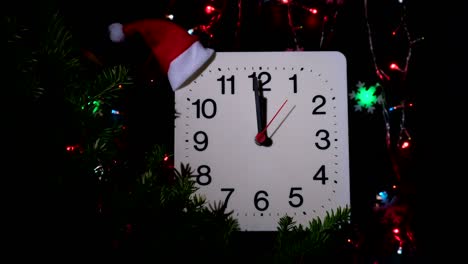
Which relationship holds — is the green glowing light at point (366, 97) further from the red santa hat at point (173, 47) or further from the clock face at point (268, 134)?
the red santa hat at point (173, 47)

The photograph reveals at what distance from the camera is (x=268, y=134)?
1.14 metres

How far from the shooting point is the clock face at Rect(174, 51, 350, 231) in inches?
43.9

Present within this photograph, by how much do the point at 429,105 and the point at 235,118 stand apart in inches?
24.0

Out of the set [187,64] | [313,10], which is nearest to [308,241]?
[187,64]

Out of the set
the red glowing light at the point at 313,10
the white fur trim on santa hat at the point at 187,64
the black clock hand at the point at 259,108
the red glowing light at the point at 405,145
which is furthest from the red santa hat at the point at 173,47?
the red glowing light at the point at 405,145

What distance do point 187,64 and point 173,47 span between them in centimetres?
6

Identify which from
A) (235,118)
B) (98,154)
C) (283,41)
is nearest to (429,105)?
(283,41)

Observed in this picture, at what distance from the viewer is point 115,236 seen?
0.62 metres

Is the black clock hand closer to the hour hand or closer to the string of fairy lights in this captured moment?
the hour hand

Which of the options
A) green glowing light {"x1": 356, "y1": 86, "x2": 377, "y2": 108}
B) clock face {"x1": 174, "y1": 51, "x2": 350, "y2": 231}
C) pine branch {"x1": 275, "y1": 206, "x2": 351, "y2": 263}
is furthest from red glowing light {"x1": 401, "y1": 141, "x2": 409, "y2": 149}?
pine branch {"x1": 275, "y1": 206, "x2": 351, "y2": 263}

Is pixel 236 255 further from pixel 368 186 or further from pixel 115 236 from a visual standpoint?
pixel 368 186

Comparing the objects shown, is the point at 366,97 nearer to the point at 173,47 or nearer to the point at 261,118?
the point at 261,118

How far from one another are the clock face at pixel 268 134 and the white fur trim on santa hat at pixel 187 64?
3 cm

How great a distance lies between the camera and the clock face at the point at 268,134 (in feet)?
3.66
